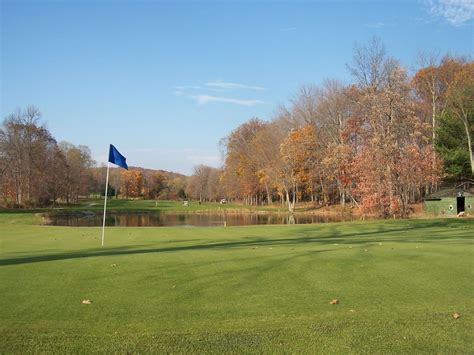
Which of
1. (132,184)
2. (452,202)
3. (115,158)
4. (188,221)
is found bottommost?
(188,221)

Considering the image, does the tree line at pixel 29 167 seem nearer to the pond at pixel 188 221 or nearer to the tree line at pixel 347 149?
the tree line at pixel 347 149

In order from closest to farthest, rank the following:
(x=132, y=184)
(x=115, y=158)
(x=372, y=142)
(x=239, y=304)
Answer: (x=239, y=304), (x=115, y=158), (x=372, y=142), (x=132, y=184)

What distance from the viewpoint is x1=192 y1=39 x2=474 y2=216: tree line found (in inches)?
1478

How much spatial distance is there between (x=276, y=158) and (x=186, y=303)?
199 feet

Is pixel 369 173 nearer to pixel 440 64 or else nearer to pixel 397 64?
pixel 397 64

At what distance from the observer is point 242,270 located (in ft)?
32.9

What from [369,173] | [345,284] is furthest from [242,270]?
[369,173]

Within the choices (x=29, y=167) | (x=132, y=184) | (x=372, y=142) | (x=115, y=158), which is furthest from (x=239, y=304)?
(x=132, y=184)

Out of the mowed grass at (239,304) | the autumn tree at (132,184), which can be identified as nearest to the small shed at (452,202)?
the mowed grass at (239,304)

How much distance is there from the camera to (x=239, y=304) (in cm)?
718

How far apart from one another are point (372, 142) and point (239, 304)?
32.9 meters

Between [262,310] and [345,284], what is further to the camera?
[345,284]

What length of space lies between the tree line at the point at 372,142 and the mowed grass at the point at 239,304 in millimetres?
26518

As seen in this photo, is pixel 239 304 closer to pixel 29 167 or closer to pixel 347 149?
pixel 347 149
